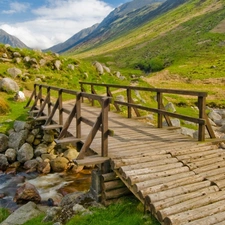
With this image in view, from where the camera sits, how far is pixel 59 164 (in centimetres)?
1589

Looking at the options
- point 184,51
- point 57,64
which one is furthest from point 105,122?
point 184,51

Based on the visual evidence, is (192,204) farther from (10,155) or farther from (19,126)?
(19,126)

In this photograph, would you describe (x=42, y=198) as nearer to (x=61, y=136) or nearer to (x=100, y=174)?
(x=61, y=136)

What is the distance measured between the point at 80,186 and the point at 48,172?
105 inches

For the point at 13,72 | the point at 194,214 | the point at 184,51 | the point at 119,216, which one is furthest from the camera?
the point at 184,51

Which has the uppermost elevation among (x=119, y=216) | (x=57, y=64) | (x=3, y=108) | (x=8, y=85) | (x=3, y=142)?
(x=57, y=64)

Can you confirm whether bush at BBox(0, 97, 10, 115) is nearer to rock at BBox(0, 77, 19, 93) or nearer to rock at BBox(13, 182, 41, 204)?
rock at BBox(0, 77, 19, 93)

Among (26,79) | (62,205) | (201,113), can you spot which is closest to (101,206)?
(62,205)

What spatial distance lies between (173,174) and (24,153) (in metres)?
11.0

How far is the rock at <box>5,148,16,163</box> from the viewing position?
16.6 meters

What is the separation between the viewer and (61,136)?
11.8 meters

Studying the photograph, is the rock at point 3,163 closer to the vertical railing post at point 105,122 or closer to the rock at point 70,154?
the rock at point 70,154

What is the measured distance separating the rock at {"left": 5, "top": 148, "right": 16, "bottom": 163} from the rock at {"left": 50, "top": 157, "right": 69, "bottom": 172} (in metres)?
2.43

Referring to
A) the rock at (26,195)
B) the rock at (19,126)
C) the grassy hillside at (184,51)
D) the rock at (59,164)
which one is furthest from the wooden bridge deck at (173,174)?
the grassy hillside at (184,51)
